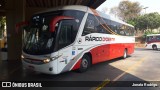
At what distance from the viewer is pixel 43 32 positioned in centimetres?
991

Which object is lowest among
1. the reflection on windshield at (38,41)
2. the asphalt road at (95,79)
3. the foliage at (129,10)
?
the asphalt road at (95,79)

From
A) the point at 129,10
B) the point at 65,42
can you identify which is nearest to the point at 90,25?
the point at 65,42

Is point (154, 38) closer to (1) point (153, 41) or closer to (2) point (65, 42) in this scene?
(1) point (153, 41)

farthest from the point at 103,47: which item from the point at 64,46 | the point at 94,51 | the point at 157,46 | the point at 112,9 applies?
the point at 112,9

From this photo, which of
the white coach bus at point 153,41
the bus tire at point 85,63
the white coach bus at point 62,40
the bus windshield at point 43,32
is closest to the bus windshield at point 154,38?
the white coach bus at point 153,41

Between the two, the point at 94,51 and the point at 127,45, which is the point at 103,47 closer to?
the point at 94,51

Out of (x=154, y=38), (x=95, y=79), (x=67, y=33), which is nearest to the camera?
(x=95, y=79)

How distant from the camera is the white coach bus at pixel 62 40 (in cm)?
962

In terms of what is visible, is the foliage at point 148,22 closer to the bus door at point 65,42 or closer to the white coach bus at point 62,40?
the white coach bus at point 62,40

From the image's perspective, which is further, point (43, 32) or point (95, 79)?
point (95, 79)

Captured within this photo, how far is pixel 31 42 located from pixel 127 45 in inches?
410

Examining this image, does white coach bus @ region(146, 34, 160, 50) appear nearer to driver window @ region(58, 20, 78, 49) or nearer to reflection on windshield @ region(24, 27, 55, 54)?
driver window @ region(58, 20, 78, 49)

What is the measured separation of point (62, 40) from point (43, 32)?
852mm

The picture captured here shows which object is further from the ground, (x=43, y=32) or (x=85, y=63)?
(x=43, y=32)
